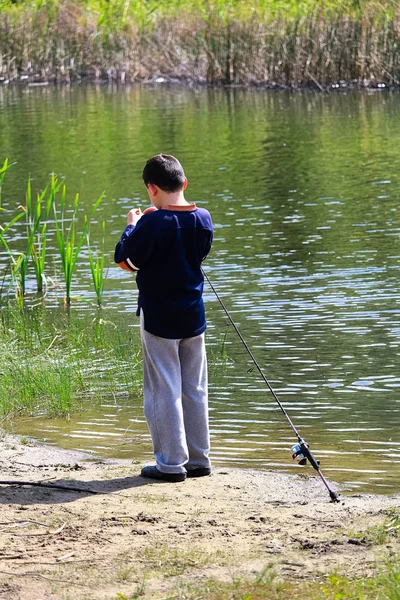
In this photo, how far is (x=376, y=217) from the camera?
13.4m

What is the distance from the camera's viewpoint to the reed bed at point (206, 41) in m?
26.4

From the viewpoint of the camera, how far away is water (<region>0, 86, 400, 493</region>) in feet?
21.4

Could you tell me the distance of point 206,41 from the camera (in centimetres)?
2908

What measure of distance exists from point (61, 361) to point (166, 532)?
11.2 feet

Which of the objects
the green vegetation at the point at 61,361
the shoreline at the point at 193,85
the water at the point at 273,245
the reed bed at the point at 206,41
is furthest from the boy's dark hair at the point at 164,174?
the shoreline at the point at 193,85

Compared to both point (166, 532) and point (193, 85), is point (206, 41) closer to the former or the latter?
point (193, 85)

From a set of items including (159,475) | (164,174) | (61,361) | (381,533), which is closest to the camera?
(381,533)

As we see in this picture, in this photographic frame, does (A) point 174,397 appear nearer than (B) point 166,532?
No

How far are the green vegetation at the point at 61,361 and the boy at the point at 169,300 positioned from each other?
5.81ft

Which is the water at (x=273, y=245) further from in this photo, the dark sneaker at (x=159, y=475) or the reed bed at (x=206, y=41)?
the reed bed at (x=206, y=41)

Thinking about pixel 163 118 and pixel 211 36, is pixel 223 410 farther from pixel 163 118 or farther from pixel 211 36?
pixel 211 36

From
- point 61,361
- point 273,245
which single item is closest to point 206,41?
point 273,245

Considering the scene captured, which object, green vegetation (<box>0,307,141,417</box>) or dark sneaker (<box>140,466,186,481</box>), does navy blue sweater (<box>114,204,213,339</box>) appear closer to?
dark sneaker (<box>140,466,186,481</box>)

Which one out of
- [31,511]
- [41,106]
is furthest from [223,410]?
→ [41,106]
